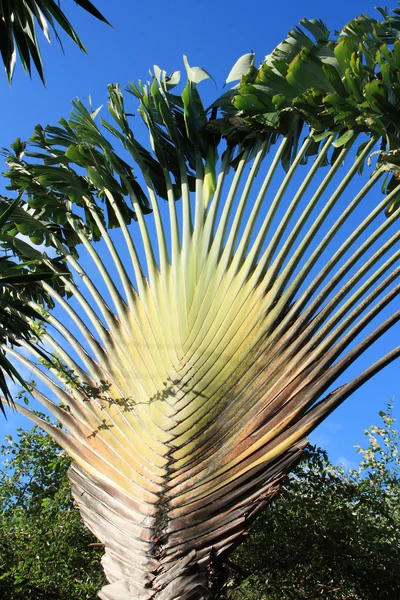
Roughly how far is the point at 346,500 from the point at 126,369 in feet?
11.8

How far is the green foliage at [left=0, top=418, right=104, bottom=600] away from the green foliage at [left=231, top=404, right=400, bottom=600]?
168 centimetres

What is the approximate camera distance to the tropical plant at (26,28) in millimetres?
3674

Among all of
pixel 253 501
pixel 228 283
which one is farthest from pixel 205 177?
pixel 253 501

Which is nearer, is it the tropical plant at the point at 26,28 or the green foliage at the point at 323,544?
the tropical plant at the point at 26,28

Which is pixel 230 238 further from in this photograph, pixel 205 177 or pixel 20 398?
pixel 20 398

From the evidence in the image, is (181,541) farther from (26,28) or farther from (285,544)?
(26,28)

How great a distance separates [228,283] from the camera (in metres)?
4.82

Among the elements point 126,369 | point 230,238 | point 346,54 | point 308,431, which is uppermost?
point 346,54

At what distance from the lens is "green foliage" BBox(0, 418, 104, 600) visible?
5.66 m

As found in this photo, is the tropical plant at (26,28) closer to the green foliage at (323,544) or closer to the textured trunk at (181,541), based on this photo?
the textured trunk at (181,541)

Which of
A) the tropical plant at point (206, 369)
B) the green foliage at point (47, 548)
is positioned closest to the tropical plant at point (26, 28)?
the tropical plant at point (206, 369)

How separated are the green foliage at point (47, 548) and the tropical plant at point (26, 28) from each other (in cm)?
435

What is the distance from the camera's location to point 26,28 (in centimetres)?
397

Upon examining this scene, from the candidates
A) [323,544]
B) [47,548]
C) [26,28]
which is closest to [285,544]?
[323,544]
